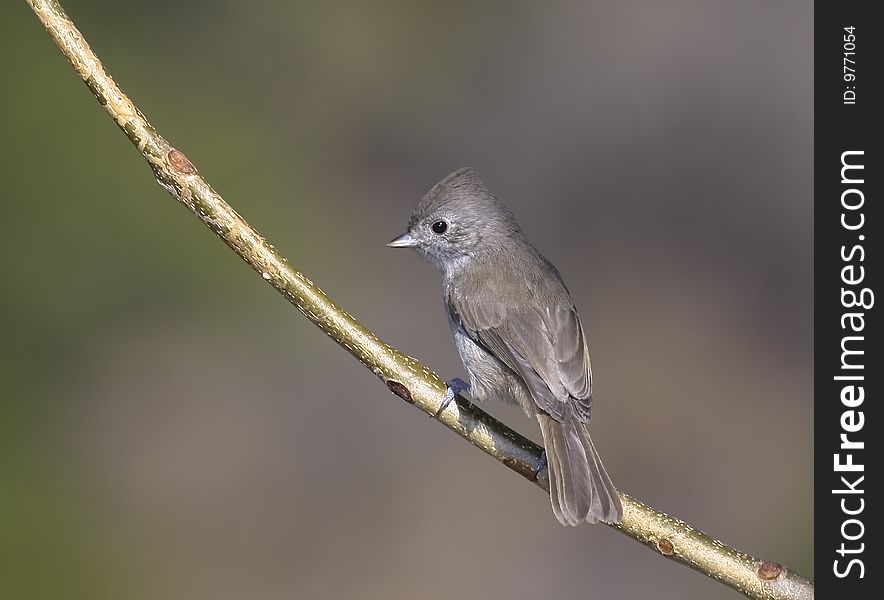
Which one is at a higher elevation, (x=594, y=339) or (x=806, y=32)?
(x=806, y=32)

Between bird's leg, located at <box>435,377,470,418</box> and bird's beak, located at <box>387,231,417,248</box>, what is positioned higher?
bird's beak, located at <box>387,231,417,248</box>

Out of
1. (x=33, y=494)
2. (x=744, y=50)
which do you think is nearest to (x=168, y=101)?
(x=33, y=494)

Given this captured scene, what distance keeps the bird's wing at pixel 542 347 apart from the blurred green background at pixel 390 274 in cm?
328

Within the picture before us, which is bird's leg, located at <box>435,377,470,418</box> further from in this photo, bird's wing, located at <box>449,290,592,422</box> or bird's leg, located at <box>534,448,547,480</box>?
bird's leg, located at <box>534,448,547,480</box>

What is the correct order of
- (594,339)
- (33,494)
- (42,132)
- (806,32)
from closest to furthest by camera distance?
(33,494), (42,132), (594,339), (806,32)

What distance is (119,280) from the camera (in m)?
6.86

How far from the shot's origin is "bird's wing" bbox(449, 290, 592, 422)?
3564 millimetres

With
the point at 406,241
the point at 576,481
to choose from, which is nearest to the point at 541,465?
the point at 576,481

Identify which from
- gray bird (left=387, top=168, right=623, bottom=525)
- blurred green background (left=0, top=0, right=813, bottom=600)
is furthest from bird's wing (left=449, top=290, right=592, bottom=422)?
blurred green background (left=0, top=0, right=813, bottom=600)

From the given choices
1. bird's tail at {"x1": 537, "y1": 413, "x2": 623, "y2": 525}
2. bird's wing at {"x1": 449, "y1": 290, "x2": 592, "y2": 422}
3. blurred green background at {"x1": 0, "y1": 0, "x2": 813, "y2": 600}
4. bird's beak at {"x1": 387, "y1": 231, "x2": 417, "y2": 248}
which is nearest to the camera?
bird's tail at {"x1": 537, "y1": 413, "x2": 623, "y2": 525}

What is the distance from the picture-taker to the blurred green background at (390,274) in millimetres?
6613

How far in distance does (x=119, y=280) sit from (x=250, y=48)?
2493mm

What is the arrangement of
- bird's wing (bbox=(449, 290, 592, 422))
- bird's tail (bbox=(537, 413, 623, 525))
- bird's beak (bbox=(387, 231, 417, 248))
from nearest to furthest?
bird's tail (bbox=(537, 413, 623, 525))
bird's wing (bbox=(449, 290, 592, 422))
bird's beak (bbox=(387, 231, 417, 248))
